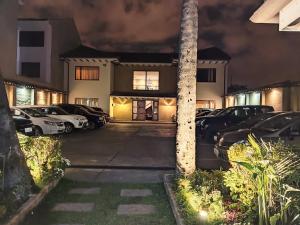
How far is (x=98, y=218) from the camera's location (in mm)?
7223

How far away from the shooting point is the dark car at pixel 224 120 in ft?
67.4

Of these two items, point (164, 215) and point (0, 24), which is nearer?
point (164, 215)

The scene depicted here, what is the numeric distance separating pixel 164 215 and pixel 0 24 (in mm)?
23045

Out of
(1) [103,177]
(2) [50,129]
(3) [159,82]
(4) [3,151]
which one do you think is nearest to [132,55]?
(3) [159,82]

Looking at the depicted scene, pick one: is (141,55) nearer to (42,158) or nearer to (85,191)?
(85,191)

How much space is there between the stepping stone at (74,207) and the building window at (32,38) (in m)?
34.3

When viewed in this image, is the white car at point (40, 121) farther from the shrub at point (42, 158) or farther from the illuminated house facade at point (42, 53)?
the illuminated house facade at point (42, 53)

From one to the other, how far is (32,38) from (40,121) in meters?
19.5

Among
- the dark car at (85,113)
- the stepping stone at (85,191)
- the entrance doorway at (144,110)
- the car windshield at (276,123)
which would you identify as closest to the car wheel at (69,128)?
the dark car at (85,113)

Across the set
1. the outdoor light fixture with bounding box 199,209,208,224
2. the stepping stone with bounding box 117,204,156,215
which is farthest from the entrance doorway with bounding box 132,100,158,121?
the outdoor light fixture with bounding box 199,209,208,224

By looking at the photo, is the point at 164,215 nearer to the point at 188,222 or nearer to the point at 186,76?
the point at 188,222

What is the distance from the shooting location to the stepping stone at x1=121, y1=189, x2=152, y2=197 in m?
8.80

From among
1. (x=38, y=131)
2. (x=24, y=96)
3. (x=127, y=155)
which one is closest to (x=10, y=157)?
(x=127, y=155)

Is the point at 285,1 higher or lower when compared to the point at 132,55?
lower
